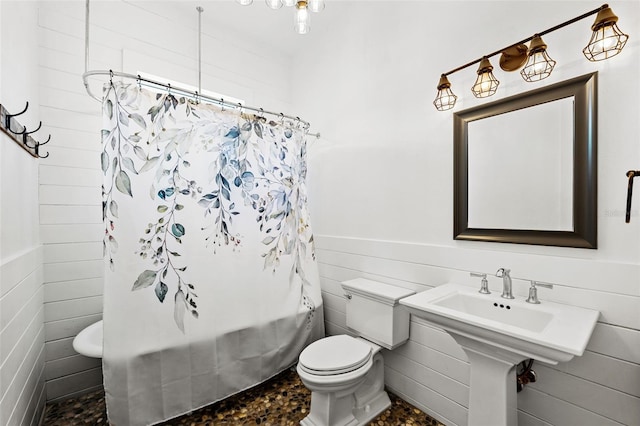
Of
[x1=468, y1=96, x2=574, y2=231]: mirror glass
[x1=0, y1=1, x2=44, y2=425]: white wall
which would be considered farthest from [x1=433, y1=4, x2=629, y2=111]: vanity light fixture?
[x1=0, y1=1, x2=44, y2=425]: white wall

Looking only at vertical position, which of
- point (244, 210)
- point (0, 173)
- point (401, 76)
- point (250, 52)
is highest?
point (250, 52)

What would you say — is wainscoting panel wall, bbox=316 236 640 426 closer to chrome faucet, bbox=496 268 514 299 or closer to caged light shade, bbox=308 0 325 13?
chrome faucet, bbox=496 268 514 299

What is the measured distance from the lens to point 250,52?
8.91 feet

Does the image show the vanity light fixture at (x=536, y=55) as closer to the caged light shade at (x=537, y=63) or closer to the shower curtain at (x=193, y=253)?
the caged light shade at (x=537, y=63)

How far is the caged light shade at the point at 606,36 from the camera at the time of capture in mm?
1046

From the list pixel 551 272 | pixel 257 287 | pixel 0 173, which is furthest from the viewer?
pixel 257 287

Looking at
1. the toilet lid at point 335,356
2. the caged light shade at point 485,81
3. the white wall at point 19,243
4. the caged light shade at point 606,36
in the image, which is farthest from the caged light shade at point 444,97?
the white wall at point 19,243

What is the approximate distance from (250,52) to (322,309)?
2.45 meters

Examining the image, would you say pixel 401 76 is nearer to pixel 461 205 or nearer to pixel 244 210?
pixel 461 205

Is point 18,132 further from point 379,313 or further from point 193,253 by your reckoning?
point 379,313

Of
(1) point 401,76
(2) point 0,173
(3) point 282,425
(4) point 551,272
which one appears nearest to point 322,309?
(3) point 282,425

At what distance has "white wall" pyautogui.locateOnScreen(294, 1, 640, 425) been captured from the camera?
116cm

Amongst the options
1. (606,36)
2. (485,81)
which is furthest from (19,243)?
(606,36)

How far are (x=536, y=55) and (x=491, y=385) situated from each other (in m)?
1.44
